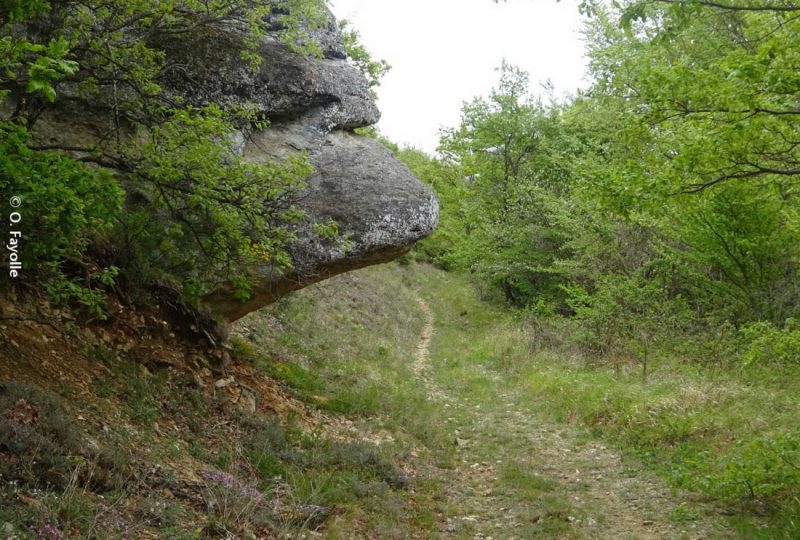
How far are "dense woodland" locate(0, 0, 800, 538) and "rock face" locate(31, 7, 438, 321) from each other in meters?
0.45

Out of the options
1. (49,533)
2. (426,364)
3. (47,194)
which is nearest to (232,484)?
(49,533)

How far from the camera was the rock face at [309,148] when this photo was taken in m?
9.55

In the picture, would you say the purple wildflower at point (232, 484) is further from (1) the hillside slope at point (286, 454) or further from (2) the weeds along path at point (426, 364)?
(2) the weeds along path at point (426, 364)

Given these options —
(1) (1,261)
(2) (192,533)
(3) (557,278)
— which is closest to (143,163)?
(1) (1,261)

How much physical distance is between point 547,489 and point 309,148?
23.0ft

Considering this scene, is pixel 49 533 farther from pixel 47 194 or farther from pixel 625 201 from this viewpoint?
pixel 625 201

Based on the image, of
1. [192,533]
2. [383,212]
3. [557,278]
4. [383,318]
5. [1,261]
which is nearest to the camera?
[192,533]

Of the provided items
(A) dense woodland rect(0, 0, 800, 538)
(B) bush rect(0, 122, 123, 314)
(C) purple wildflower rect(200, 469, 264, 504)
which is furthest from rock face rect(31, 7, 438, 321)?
(B) bush rect(0, 122, 123, 314)

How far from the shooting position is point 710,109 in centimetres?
656

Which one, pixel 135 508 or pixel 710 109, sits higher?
pixel 710 109

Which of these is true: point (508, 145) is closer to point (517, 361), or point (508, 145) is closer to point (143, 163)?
point (517, 361)

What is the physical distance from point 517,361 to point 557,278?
829 centimetres

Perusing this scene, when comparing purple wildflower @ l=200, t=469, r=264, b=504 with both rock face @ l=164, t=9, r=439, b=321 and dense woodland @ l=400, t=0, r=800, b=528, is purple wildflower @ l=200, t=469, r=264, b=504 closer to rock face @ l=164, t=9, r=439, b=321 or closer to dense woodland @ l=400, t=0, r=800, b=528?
rock face @ l=164, t=9, r=439, b=321

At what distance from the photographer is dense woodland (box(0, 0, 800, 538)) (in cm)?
552
